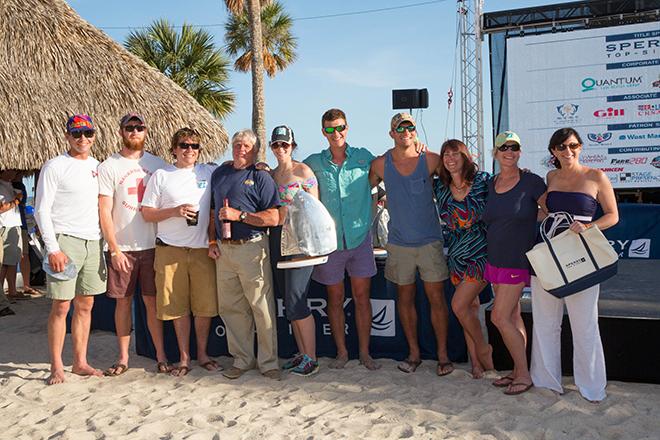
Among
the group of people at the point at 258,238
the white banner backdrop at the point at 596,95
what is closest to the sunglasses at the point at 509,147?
the group of people at the point at 258,238

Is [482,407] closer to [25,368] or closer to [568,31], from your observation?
[25,368]

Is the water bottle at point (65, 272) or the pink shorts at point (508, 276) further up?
the water bottle at point (65, 272)

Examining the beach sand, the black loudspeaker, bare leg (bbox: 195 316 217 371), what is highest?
the black loudspeaker

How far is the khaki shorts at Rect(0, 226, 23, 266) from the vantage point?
262 inches

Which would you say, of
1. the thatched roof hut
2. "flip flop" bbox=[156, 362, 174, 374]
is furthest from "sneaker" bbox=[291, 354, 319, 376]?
the thatched roof hut

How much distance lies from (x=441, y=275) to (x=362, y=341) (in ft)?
2.62

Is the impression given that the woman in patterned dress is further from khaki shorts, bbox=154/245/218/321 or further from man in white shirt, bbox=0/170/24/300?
man in white shirt, bbox=0/170/24/300

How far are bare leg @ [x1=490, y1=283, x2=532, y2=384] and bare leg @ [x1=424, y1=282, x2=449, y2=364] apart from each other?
0.42 metres

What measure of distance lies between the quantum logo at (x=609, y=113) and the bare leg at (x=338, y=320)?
7.08 meters

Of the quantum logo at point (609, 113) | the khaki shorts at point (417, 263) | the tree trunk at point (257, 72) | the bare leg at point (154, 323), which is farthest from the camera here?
the tree trunk at point (257, 72)

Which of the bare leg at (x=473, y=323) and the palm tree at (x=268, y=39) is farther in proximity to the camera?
the palm tree at (x=268, y=39)

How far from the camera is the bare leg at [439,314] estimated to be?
12.7 feet

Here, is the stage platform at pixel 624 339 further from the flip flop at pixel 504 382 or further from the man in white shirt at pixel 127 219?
the man in white shirt at pixel 127 219

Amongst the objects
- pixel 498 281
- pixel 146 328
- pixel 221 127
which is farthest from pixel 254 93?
pixel 498 281
